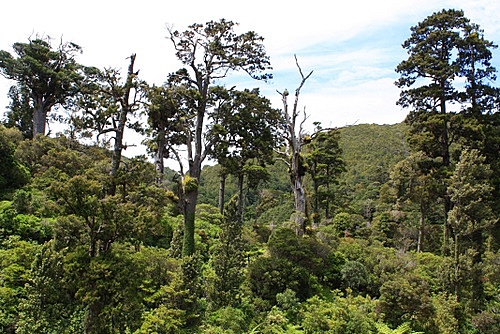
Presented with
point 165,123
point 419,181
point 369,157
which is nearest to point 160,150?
point 165,123

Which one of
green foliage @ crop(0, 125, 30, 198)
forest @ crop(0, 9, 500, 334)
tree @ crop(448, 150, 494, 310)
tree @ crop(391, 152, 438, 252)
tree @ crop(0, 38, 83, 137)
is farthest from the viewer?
tree @ crop(0, 38, 83, 137)

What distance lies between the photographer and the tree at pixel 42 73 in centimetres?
2428

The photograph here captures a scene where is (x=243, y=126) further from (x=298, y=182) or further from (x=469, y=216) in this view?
(x=469, y=216)

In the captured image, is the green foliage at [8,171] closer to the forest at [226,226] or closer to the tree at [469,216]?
the forest at [226,226]

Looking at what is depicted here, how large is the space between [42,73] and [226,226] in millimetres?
19970

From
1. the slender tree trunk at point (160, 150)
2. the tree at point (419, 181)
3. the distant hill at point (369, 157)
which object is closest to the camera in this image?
the tree at point (419, 181)

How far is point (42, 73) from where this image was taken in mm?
25016

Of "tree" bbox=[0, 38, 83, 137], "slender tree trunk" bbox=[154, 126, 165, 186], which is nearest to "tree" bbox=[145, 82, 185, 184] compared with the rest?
"slender tree trunk" bbox=[154, 126, 165, 186]

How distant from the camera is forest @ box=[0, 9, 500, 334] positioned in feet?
27.1

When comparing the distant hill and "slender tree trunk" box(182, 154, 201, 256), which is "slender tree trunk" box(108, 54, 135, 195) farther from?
the distant hill

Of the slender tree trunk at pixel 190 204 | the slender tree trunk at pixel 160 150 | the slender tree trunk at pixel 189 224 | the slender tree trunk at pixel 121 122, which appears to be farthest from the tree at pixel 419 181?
the slender tree trunk at pixel 121 122

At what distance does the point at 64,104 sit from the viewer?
89.8ft

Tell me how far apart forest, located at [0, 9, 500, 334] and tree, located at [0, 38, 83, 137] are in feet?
0.38

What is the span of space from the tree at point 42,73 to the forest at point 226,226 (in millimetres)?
117
